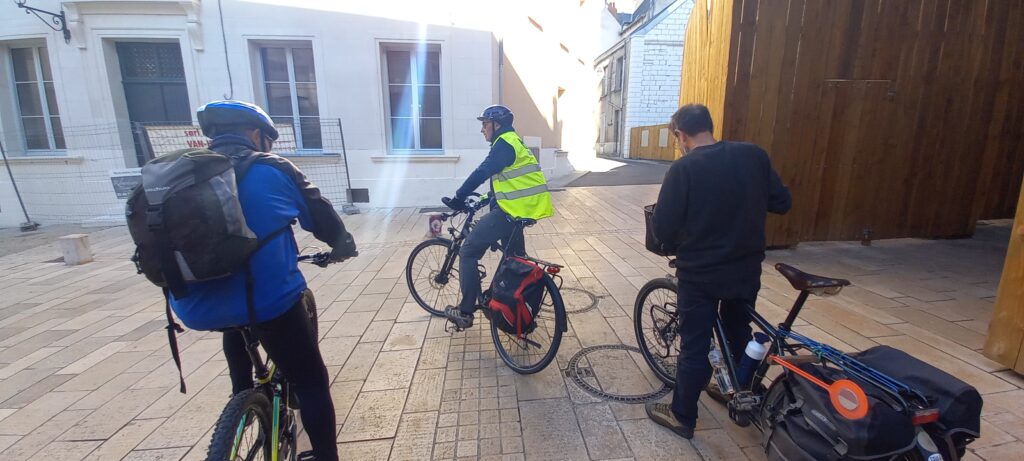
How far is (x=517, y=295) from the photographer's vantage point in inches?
116

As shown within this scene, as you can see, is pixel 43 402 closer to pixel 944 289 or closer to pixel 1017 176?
pixel 944 289

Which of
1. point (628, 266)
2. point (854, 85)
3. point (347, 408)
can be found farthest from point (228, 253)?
point (854, 85)

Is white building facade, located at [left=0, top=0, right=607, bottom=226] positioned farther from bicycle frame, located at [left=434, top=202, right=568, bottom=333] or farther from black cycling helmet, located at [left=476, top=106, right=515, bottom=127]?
black cycling helmet, located at [left=476, top=106, right=515, bottom=127]

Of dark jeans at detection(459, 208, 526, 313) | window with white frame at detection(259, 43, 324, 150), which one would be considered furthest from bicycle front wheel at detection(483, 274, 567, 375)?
window with white frame at detection(259, 43, 324, 150)

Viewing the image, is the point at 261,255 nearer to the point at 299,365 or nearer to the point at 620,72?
the point at 299,365

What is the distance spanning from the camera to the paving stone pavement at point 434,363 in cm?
240

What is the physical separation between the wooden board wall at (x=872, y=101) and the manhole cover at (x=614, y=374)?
337 centimetres

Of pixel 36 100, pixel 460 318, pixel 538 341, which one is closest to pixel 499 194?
pixel 460 318

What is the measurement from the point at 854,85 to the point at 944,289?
2.60 meters

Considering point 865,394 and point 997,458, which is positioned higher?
point 865,394

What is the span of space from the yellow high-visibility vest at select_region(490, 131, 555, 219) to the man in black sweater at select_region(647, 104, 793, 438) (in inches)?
45.8

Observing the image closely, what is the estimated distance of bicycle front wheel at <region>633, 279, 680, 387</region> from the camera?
2811 millimetres

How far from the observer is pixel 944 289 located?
14.4 ft

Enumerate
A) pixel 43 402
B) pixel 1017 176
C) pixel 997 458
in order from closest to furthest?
pixel 997 458 < pixel 43 402 < pixel 1017 176
